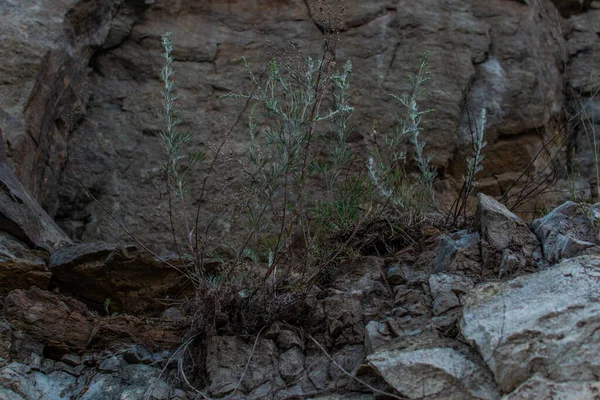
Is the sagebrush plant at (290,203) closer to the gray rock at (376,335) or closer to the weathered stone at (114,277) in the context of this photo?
the weathered stone at (114,277)

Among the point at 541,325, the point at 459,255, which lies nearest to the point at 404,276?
the point at 459,255

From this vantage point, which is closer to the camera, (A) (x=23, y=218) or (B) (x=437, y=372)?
(B) (x=437, y=372)

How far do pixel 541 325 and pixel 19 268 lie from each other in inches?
95.5

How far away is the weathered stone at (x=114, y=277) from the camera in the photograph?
12.8 feet

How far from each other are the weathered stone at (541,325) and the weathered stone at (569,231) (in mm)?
255

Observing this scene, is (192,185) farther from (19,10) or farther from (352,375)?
(352,375)

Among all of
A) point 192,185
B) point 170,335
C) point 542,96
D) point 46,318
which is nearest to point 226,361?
point 170,335

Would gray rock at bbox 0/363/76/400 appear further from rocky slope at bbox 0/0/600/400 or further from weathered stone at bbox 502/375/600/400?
weathered stone at bbox 502/375/600/400

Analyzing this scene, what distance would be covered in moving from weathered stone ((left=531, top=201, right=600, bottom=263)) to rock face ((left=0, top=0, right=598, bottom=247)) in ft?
6.32

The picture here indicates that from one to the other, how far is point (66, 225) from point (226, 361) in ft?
7.62

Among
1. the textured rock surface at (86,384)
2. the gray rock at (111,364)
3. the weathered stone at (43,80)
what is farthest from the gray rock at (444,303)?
the weathered stone at (43,80)

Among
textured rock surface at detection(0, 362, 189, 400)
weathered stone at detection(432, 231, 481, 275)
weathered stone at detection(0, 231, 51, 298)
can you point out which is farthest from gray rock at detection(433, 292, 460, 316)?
weathered stone at detection(0, 231, 51, 298)

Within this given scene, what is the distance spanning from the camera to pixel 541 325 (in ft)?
8.66

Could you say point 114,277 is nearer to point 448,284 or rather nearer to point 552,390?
point 448,284
